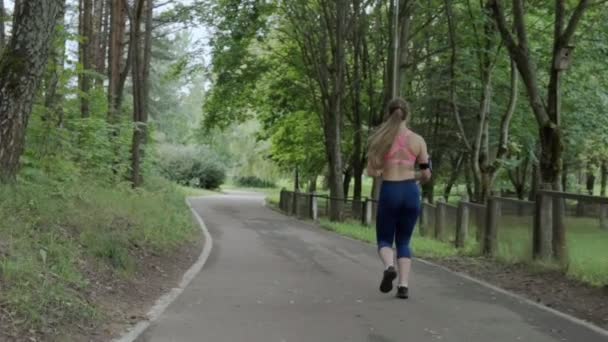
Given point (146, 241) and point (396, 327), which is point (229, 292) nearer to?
point (396, 327)

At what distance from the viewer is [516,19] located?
33.2ft

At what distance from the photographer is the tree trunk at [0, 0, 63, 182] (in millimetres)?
7375

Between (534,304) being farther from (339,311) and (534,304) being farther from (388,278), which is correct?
(339,311)

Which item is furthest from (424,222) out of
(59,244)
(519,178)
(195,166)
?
(195,166)

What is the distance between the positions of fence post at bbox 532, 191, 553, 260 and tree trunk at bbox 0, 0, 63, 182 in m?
6.65

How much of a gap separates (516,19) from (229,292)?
6268 mm

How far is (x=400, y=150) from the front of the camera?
6.21m

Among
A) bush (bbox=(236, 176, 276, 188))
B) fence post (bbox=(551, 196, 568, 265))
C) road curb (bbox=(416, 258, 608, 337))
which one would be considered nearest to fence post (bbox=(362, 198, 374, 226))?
road curb (bbox=(416, 258, 608, 337))

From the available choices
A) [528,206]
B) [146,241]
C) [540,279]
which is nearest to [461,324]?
[540,279]

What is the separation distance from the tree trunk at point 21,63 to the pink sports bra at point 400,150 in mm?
4178

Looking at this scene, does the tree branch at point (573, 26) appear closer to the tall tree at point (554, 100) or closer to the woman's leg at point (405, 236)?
the tall tree at point (554, 100)

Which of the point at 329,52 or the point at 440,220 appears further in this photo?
the point at 329,52

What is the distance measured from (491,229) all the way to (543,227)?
1.80 metres

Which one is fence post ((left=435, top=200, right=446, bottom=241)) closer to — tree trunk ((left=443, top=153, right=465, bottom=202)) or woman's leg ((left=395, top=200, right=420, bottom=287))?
woman's leg ((left=395, top=200, right=420, bottom=287))
